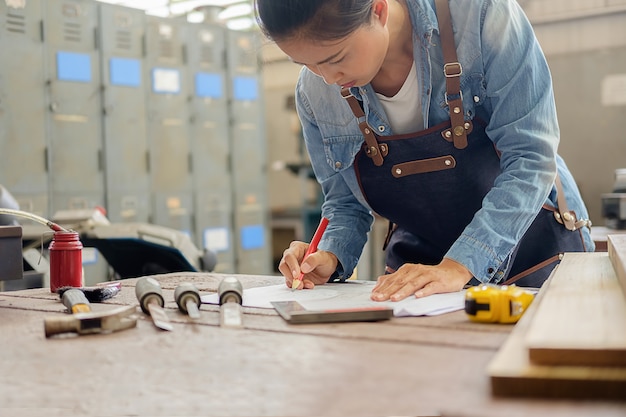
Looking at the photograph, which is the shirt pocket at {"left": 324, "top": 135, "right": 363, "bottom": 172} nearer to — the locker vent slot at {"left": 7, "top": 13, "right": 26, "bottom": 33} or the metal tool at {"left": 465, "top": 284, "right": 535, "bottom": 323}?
the metal tool at {"left": 465, "top": 284, "right": 535, "bottom": 323}

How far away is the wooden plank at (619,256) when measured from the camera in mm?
876

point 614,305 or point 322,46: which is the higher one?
point 322,46

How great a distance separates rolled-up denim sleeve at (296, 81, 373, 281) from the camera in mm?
1489

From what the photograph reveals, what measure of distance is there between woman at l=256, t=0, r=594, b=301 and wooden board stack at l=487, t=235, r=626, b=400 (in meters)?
0.38

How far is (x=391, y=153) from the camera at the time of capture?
57.0 inches

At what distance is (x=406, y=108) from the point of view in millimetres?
1438

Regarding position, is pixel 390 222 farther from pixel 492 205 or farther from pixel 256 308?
pixel 256 308

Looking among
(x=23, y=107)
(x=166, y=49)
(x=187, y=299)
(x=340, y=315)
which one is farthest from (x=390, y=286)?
(x=166, y=49)

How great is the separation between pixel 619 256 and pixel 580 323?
33cm

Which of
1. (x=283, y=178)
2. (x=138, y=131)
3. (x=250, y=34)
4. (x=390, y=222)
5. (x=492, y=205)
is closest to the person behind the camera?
(x=492, y=205)

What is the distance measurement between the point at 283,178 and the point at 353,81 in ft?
21.9

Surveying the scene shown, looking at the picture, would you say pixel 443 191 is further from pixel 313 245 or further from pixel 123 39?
pixel 123 39

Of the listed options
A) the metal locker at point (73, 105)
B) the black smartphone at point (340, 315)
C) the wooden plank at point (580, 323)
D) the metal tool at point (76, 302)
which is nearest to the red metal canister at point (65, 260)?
the metal tool at point (76, 302)

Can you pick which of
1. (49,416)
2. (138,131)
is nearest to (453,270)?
(49,416)
